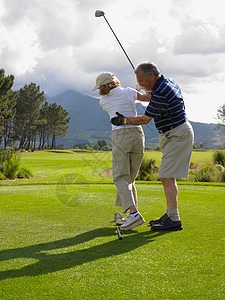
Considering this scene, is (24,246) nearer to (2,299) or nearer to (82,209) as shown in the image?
(2,299)

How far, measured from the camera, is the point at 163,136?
3873 millimetres

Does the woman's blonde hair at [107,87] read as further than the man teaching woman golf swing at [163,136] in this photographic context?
Yes

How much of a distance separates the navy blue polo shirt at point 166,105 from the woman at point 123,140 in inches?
13.7

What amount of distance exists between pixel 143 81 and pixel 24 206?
2.90 meters

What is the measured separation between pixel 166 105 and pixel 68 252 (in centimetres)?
204

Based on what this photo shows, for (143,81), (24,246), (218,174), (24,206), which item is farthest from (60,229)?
(218,174)

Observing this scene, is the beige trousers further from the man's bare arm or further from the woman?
the man's bare arm

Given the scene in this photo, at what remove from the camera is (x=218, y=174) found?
44.5ft

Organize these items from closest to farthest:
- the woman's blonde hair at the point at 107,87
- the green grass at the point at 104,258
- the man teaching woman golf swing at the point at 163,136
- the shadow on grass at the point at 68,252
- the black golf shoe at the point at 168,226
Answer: the green grass at the point at 104,258 < the shadow on grass at the point at 68,252 < the black golf shoe at the point at 168,226 < the man teaching woman golf swing at the point at 163,136 < the woman's blonde hair at the point at 107,87

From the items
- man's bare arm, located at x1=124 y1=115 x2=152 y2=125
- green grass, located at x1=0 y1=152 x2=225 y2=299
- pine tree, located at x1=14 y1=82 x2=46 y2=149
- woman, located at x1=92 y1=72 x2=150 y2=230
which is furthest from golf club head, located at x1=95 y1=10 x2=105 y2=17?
pine tree, located at x1=14 y1=82 x2=46 y2=149

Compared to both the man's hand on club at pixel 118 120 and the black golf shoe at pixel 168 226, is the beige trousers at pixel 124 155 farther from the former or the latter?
the black golf shoe at pixel 168 226

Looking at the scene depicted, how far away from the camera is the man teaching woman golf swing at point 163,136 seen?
12.0 ft

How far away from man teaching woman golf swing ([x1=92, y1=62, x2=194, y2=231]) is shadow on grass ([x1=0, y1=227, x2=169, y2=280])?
17.0 inches

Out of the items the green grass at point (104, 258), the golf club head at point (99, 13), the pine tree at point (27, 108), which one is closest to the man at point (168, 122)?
the green grass at point (104, 258)
